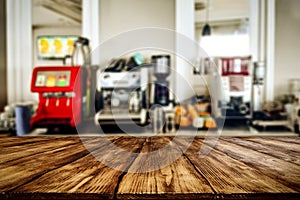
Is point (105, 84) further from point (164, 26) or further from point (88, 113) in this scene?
point (164, 26)

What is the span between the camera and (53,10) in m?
5.83

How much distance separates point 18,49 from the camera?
10.5ft

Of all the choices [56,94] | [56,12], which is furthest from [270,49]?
[56,12]

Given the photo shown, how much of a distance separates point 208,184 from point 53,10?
6.39 metres

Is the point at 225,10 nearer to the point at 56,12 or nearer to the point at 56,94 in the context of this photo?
the point at 56,12

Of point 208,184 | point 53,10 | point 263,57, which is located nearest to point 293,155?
point 208,184

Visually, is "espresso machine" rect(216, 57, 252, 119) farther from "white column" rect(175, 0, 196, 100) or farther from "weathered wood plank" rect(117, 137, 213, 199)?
"weathered wood plank" rect(117, 137, 213, 199)

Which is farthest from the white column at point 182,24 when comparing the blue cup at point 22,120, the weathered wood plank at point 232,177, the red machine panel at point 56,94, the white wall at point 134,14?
the weathered wood plank at point 232,177

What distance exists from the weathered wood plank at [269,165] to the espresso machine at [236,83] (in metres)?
2.25

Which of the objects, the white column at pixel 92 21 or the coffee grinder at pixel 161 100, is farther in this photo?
the white column at pixel 92 21

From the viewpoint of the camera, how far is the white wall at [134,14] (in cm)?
310

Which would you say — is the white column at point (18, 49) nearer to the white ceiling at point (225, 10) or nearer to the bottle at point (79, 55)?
the bottle at point (79, 55)

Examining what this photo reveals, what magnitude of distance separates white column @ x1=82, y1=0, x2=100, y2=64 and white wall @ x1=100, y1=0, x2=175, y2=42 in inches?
2.1

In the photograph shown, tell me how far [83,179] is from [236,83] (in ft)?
9.12
